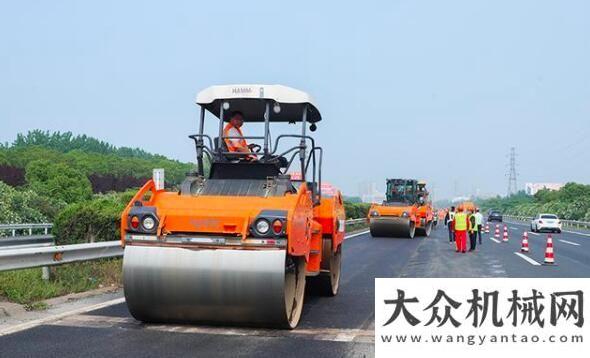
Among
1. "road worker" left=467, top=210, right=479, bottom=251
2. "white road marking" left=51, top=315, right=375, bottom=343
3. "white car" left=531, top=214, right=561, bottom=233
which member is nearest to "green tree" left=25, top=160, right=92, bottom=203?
"road worker" left=467, top=210, right=479, bottom=251

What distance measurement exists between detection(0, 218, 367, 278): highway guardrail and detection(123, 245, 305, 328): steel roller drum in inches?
83.2

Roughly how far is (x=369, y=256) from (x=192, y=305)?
12808mm

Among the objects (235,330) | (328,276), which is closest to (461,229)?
(328,276)

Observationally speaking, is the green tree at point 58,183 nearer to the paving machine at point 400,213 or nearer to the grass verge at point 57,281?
the paving machine at point 400,213

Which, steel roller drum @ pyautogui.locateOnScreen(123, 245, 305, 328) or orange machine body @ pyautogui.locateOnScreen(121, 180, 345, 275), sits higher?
orange machine body @ pyautogui.locateOnScreen(121, 180, 345, 275)

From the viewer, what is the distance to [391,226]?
29.3 m

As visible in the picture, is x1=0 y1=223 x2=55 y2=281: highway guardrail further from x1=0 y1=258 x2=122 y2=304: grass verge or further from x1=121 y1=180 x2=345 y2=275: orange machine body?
x1=121 y1=180 x2=345 y2=275: orange machine body

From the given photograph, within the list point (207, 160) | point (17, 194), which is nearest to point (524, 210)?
point (17, 194)

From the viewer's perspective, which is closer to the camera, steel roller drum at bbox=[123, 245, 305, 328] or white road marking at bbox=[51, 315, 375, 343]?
steel roller drum at bbox=[123, 245, 305, 328]

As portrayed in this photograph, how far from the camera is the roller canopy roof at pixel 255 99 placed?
8438 millimetres

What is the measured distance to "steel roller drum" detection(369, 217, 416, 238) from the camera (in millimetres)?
29172

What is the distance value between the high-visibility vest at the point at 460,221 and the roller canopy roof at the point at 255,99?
1366 centimetres

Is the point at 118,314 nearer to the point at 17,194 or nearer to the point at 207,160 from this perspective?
the point at 207,160

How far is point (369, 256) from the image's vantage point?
19219mm
